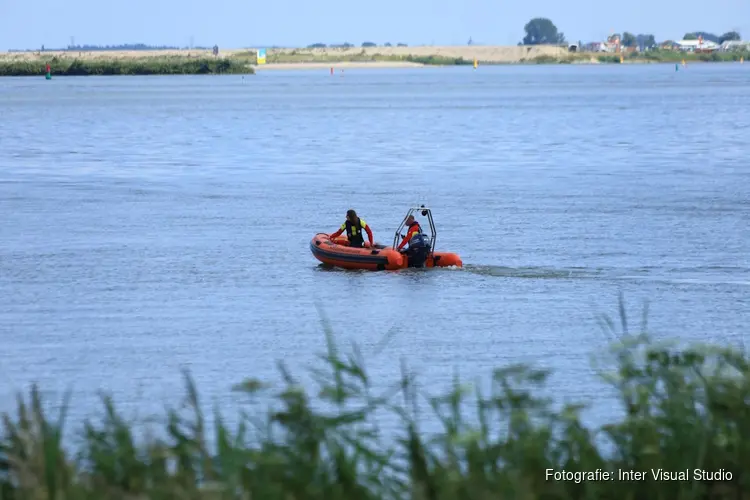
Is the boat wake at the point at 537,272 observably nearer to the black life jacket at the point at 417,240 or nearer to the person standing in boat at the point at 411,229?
the black life jacket at the point at 417,240

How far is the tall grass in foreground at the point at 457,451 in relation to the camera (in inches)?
241

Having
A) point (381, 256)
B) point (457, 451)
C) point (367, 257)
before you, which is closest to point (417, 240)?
point (381, 256)

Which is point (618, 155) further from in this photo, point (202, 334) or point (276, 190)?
point (202, 334)

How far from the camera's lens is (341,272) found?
79.8 ft

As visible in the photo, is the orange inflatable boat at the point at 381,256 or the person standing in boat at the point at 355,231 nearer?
the orange inflatable boat at the point at 381,256

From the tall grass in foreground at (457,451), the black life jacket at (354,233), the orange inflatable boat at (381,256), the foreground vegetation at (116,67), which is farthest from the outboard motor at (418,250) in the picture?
the foreground vegetation at (116,67)

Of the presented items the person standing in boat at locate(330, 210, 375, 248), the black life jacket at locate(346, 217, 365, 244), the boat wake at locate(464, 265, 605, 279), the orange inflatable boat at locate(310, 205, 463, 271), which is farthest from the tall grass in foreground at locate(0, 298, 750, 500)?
the black life jacket at locate(346, 217, 365, 244)

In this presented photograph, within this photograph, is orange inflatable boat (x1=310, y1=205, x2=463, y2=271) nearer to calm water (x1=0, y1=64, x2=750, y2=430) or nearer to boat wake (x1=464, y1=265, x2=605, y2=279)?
calm water (x1=0, y1=64, x2=750, y2=430)

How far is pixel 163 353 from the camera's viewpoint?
16.5 meters

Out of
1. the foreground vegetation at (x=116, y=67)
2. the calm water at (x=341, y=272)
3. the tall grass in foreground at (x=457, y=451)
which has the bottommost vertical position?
the foreground vegetation at (x=116, y=67)

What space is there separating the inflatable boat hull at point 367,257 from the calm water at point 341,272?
0.32m

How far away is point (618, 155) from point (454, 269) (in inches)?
1157

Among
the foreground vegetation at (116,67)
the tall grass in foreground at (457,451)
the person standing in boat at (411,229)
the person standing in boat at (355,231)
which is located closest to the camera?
the tall grass in foreground at (457,451)

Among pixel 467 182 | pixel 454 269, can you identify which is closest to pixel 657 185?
pixel 467 182
